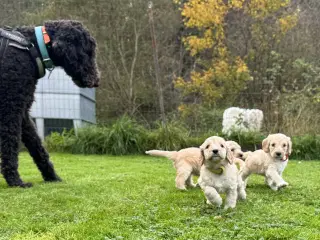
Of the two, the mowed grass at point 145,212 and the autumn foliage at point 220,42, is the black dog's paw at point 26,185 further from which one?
the autumn foliage at point 220,42

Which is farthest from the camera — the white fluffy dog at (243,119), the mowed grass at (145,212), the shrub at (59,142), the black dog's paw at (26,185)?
the white fluffy dog at (243,119)

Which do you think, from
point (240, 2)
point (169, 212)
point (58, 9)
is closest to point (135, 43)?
point (58, 9)

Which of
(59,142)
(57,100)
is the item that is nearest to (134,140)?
(59,142)

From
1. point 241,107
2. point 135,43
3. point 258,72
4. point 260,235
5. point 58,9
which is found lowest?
point 260,235

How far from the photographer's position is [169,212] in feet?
10.9

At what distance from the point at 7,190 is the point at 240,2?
836 cm

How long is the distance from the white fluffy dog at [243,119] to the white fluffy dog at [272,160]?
4.66 metres

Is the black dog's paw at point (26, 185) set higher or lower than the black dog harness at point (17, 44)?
lower

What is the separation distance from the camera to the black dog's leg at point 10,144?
4223 mm

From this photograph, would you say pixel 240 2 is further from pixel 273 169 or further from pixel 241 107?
pixel 273 169

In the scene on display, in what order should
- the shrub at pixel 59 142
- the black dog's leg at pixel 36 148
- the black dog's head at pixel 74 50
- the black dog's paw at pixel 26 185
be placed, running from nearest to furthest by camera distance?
the black dog's paw at pixel 26 185 < the black dog's head at pixel 74 50 < the black dog's leg at pixel 36 148 < the shrub at pixel 59 142

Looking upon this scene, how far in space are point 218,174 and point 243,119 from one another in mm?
6124

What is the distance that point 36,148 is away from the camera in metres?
4.71

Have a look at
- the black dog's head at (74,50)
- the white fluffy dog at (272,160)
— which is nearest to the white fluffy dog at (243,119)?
the white fluffy dog at (272,160)
